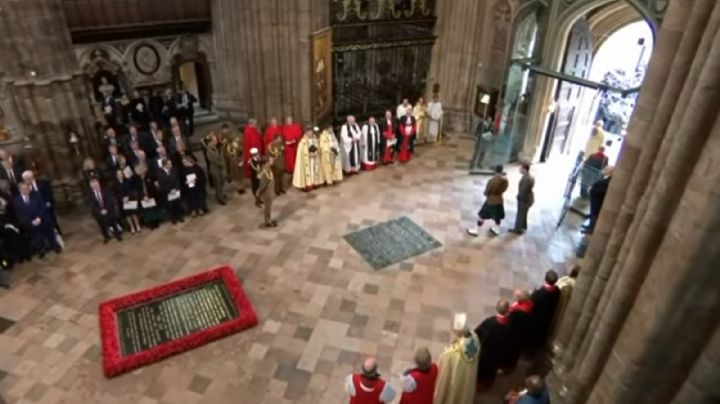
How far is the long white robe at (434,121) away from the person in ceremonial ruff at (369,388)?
869 centimetres

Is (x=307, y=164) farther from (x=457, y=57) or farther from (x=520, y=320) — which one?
(x=520, y=320)

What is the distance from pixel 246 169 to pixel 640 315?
27.2 feet

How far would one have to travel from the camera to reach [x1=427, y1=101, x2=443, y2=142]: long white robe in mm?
12258

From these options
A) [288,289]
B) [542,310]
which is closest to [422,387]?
[542,310]

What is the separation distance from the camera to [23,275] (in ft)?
25.5

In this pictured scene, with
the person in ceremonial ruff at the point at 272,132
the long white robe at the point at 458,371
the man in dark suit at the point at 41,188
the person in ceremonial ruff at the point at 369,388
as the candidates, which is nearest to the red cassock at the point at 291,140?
the person in ceremonial ruff at the point at 272,132

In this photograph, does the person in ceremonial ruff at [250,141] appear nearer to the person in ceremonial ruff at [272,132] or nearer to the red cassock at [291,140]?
the person in ceremonial ruff at [272,132]

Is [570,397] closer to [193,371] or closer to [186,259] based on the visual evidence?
[193,371]

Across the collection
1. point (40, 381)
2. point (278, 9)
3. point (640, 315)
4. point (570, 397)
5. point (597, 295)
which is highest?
point (278, 9)

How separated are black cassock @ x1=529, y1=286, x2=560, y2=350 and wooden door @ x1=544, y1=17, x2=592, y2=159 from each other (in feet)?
21.6

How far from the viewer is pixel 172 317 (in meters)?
6.88

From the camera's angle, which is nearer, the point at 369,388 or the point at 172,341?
the point at 369,388

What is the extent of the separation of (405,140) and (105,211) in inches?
254

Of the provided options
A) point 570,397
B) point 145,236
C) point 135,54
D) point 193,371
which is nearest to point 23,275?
point 145,236
